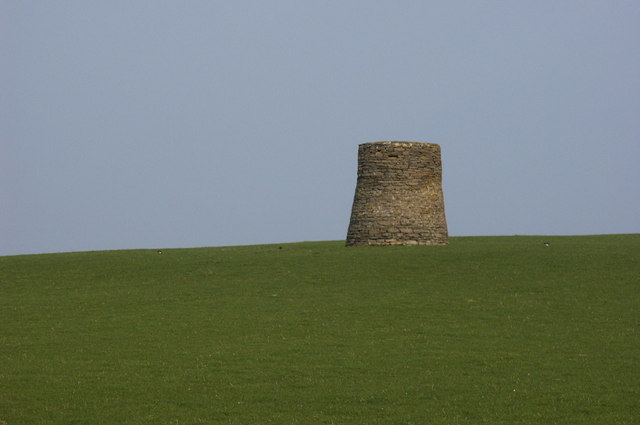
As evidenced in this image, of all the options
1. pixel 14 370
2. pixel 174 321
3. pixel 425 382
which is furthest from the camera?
pixel 174 321

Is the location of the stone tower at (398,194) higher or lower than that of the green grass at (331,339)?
higher

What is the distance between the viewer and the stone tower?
49688 millimetres

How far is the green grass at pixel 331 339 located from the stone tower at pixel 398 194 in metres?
3.42

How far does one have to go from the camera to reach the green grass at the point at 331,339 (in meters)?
20.1

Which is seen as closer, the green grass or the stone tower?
the green grass

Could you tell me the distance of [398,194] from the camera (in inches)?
1953

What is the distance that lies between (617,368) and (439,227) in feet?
91.7

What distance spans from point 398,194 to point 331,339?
23.1m

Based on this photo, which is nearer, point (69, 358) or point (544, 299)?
point (69, 358)

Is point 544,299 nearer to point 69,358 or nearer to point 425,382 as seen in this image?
point 425,382

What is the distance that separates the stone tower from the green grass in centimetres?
342

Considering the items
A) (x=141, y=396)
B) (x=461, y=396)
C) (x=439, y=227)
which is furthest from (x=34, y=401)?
(x=439, y=227)

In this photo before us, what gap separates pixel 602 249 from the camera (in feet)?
154

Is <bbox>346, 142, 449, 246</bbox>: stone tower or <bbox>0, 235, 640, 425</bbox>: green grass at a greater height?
<bbox>346, 142, 449, 246</bbox>: stone tower
